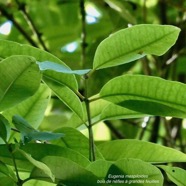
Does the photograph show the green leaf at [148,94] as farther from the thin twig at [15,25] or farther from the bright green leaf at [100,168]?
the thin twig at [15,25]

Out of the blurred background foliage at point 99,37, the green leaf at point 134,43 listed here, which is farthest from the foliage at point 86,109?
the blurred background foliage at point 99,37

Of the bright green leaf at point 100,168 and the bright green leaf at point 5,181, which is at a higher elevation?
the bright green leaf at point 100,168

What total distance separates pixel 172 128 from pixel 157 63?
0.82ft

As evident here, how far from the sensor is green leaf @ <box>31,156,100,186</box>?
0.90m

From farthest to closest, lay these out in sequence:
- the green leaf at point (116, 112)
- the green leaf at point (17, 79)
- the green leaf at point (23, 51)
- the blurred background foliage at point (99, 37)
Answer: the blurred background foliage at point (99, 37) → the green leaf at point (116, 112) → the green leaf at point (23, 51) → the green leaf at point (17, 79)

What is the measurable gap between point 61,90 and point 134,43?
0.16 meters

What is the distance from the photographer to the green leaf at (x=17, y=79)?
0.89m

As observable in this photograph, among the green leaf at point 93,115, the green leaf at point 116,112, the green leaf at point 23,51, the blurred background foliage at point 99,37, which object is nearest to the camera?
the green leaf at point 23,51

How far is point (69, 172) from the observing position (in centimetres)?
91

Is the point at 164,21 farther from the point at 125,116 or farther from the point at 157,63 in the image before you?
the point at 125,116

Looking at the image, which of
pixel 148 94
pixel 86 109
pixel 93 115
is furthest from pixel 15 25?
pixel 148 94

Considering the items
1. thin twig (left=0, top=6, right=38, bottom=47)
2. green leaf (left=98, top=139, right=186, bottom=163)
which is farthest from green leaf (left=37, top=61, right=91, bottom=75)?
thin twig (left=0, top=6, right=38, bottom=47)

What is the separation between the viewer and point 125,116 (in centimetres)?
113

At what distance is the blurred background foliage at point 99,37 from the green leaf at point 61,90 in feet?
2.46
